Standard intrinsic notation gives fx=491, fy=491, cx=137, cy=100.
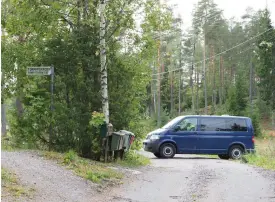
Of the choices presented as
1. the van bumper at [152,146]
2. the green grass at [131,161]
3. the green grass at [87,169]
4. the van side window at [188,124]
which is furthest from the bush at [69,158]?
the van side window at [188,124]

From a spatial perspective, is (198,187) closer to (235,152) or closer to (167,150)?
(167,150)

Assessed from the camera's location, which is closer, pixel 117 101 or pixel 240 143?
pixel 117 101

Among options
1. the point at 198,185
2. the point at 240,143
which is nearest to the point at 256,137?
the point at 240,143

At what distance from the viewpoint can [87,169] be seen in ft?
35.3

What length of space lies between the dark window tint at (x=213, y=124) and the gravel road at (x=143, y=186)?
8.22 m

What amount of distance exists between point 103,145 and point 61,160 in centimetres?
222

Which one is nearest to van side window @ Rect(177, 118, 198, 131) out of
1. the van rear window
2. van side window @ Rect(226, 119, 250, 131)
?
the van rear window

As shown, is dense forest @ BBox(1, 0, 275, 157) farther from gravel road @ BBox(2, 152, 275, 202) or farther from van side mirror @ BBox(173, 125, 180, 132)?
van side mirror @ BBox(173, 125, 180, 132)

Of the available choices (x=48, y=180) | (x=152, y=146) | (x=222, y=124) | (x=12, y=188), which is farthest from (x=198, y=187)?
(x=222, y=124)

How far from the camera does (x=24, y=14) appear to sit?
45.2 feet

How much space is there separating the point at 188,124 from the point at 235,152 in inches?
95.2

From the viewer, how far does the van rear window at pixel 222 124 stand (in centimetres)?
2084

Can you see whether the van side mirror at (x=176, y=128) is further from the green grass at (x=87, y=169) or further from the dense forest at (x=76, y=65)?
the green grass at (x=87, y=169)

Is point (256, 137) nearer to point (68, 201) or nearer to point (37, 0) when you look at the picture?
point (37, 0)
